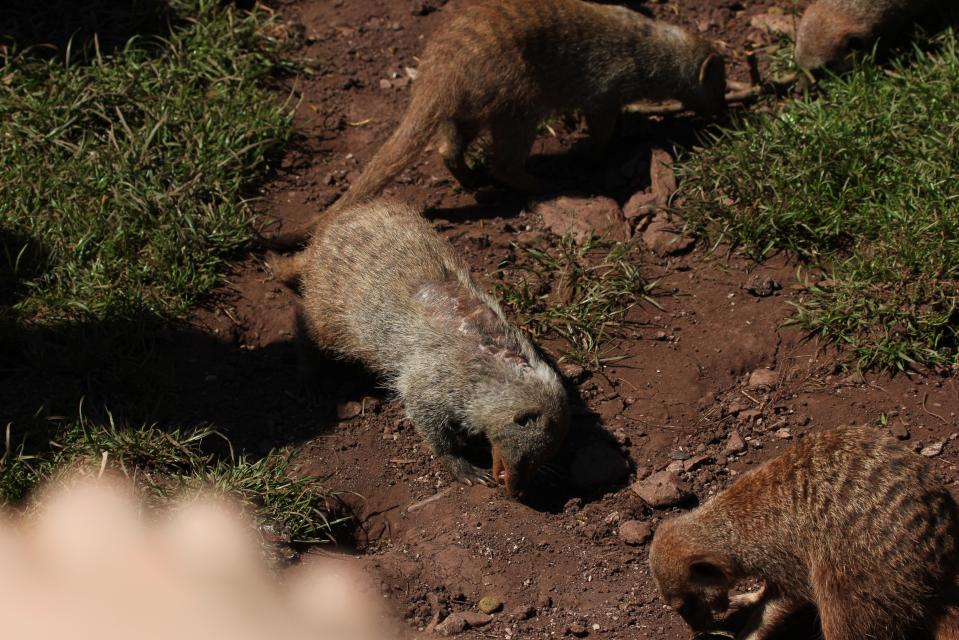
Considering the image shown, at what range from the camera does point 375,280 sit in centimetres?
541

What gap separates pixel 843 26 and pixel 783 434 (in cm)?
313

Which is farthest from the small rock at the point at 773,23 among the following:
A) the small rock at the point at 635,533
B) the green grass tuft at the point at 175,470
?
the green grass tuft at the point at 175,470

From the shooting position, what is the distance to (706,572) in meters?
4.11

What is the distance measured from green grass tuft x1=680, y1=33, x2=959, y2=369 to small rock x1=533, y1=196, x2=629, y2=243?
44 cm

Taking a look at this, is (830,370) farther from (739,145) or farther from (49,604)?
(49,604)

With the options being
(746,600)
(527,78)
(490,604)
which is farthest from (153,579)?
(527,78)

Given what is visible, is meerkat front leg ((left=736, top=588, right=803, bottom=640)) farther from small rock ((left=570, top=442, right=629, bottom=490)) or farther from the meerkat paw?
the meerkat paw

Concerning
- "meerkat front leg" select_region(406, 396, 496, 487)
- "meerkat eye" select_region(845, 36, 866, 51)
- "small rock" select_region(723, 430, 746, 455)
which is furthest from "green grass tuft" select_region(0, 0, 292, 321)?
"meerkat eye" select_region(845, 36, 866, 51)

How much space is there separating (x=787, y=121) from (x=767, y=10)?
5.46 feet

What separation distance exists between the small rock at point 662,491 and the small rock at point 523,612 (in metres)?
0.79

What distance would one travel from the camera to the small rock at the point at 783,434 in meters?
5.00

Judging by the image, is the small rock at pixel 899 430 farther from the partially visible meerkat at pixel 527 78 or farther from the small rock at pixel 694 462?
the partially visible meerkat at pixel 527 78

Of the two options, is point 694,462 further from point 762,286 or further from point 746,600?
point 762,286

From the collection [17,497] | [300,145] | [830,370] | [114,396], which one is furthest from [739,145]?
[17,497]
